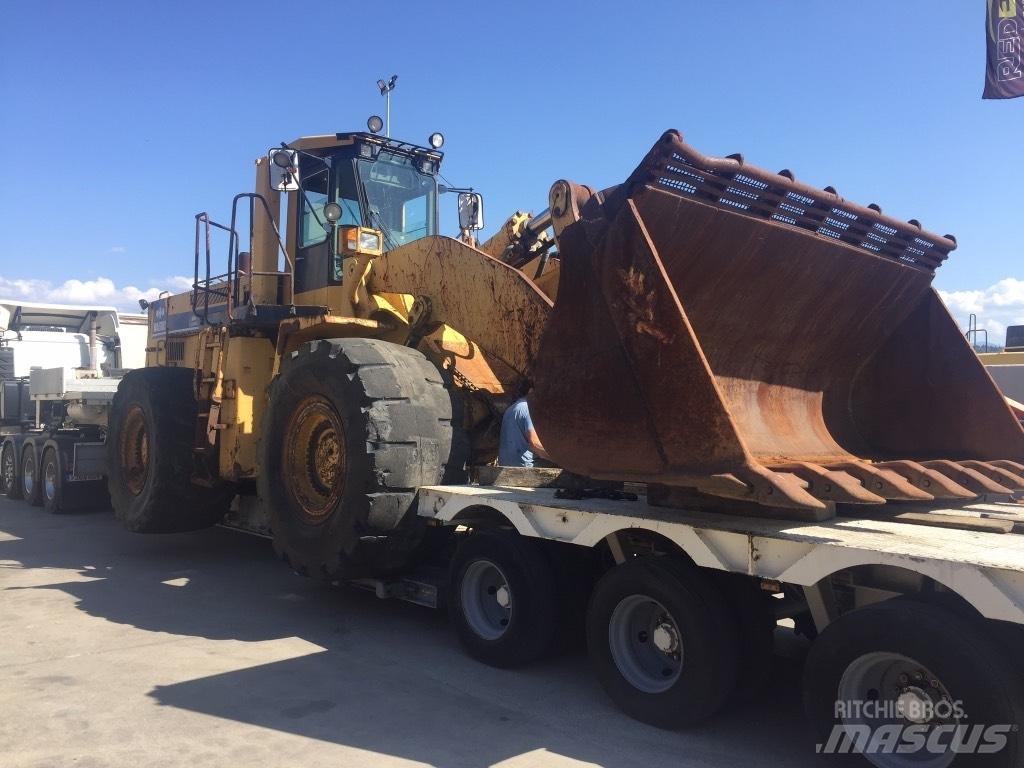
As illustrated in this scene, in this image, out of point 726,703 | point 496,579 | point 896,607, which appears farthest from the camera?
point 496,579

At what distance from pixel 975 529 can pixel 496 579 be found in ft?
8.57

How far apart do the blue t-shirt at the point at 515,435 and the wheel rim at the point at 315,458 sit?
125 centimetres

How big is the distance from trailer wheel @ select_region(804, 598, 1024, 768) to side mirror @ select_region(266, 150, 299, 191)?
5.56m

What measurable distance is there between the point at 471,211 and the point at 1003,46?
25.6ft

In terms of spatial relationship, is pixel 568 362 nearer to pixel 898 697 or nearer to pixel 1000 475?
pixel 898 697

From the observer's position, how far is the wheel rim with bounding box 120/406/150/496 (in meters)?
8.22

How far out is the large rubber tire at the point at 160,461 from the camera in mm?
7734

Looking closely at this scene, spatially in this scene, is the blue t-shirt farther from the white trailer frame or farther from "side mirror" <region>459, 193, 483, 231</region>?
"side mirror" <region>459, 193, 483, 231</region>

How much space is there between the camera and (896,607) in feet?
10.4

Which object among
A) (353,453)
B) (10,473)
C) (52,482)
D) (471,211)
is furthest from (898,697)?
(10,473)

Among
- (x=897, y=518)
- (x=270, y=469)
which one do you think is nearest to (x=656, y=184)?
(x=897, y=518)

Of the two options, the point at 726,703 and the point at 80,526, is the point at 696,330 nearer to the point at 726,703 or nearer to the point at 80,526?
the point at 726,703

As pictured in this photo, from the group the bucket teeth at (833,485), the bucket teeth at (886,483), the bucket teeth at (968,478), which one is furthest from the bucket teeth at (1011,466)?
the bucket teeth at (833,485)

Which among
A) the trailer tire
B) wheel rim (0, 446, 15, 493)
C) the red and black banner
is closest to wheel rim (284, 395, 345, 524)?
the trailer tire
